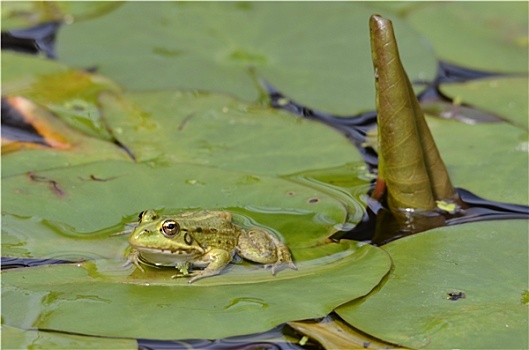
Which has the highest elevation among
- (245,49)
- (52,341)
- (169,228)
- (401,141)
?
A: (401,141)

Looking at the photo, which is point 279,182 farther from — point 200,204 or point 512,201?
point 512,201

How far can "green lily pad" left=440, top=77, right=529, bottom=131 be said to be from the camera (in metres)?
4.59

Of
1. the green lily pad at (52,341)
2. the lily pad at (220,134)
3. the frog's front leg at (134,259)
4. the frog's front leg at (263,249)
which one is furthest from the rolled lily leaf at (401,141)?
the green lily pad at (52,341)

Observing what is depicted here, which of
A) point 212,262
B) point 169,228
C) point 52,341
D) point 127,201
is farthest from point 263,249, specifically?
point 52,341

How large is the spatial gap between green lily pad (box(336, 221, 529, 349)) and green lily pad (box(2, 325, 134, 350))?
0.87m

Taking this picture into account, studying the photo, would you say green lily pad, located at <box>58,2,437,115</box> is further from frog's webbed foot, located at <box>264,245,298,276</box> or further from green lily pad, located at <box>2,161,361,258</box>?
frog's webbed foot, located at <box>264,245,298,276</box>

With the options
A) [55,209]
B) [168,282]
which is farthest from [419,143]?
[55,209]

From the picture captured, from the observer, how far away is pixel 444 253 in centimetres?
338

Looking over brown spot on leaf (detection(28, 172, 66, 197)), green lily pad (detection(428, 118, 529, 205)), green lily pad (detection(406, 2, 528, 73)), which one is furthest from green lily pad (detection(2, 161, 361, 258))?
green lily pad (detection(406, 2, 528, 73))

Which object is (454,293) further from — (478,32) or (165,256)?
(478,32)

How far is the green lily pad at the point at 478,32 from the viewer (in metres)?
5.26

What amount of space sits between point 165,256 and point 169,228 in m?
0.14

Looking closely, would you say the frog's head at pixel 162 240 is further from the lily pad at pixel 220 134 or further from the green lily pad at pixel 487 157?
the green lily pad at pixel 487 157

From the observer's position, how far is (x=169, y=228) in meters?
3.19
